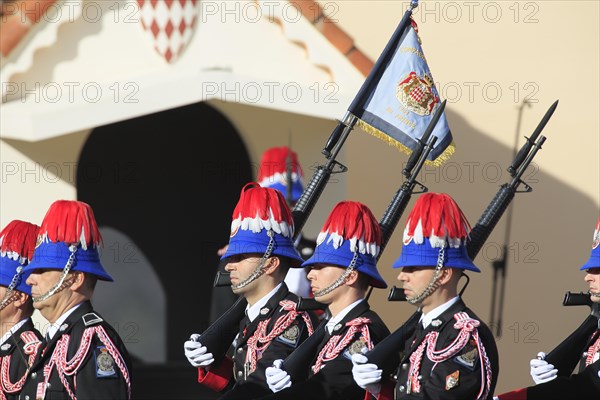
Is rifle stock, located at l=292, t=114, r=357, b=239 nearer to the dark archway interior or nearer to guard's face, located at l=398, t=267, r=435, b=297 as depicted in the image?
guard's face, located at l=398, t=267, r=435, b=297

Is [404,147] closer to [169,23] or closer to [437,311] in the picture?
[437,311]

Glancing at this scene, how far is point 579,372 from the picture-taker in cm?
788

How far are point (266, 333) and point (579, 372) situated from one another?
5.79ft

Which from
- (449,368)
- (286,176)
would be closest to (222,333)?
(449,368)

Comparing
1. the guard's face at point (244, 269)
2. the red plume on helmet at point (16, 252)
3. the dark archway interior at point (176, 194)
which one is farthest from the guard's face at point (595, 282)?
the dark archway interior at point (176, 194)

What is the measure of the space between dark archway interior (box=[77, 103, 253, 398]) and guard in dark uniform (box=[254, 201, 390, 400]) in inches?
205

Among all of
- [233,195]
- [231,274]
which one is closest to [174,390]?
[233,195]

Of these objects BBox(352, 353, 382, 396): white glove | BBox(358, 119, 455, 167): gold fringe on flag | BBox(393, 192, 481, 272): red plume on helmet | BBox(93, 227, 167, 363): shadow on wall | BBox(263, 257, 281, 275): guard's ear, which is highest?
BBox(358, 119, 455, 167): gold fringe on flag

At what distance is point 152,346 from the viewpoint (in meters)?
13.9

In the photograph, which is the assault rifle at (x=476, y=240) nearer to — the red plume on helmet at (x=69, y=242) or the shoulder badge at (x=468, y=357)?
the shoulder badge at (x=468, y=357)

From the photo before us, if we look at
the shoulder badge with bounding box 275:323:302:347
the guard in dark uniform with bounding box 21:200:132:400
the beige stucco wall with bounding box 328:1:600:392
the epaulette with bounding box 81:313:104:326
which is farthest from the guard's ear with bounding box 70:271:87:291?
the beige stucco wall with bounding box 328:1:600:392

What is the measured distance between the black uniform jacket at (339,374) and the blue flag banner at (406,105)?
65.8 inches

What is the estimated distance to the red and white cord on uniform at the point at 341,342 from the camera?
25.4 feet

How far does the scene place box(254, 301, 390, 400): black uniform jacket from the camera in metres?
7.52
